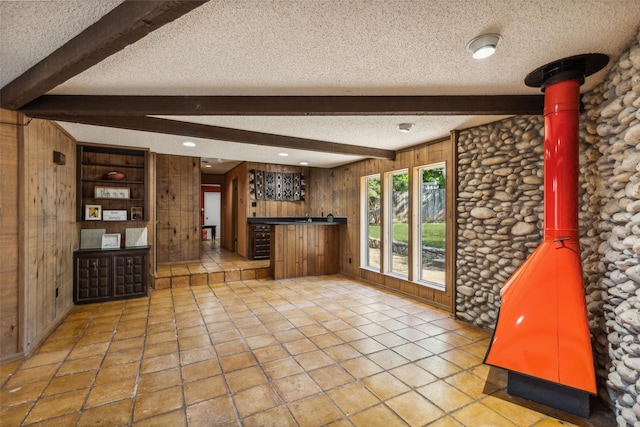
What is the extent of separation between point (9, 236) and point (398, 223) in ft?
15.9

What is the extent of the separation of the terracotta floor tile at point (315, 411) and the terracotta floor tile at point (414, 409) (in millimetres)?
414

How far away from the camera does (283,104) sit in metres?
2.61

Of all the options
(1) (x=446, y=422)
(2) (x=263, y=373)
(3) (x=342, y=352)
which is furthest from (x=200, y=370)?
(1) (x=446, y=422)

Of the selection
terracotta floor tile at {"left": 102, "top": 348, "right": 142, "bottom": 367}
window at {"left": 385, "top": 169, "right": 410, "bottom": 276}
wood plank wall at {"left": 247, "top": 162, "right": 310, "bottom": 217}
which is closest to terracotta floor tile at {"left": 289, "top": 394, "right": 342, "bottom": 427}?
terracotta floor tile at {"left": 102, "top": 348, "right": 142, "bottom": 367}

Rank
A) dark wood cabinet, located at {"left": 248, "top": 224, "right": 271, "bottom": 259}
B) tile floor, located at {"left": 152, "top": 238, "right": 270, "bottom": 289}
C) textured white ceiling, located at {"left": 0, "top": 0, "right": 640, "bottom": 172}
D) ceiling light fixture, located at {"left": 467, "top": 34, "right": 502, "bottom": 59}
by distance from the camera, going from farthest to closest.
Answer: dark wood cabinet, located at {"left": 248, "top": 224, "right": 271, "bottom": 259} → tile floor, located at {"left": 152, "top": 238, "right": 270, "bottom": 289} → ceiling light fixture, located at {"left": 467, "top": 34, "right": 502, "bottom": 59} → textured white ceiling, located at {"left": 0, "top": 0, "right": 640, "bottom": 172}

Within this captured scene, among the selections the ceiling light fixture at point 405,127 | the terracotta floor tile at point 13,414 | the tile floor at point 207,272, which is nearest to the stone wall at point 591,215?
the ceiling light fixture at point 405,127

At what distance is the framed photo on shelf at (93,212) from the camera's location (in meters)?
4.43

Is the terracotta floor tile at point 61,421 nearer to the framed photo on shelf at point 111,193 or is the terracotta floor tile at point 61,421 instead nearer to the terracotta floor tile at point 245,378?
the terracotta floor tile at point 245,378

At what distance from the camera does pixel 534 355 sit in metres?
2.06

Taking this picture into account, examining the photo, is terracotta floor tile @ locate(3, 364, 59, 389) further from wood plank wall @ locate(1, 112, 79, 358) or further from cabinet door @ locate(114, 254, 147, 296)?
cabinet door @ locate(114, 254, 147, 296)

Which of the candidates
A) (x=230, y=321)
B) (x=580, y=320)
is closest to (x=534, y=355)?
(x=580, y=320)

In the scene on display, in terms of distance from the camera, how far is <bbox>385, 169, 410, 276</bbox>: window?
4910 millimetres

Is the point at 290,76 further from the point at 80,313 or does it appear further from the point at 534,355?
the point at 80,313

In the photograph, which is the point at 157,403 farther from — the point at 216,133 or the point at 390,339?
the point at 216,133
